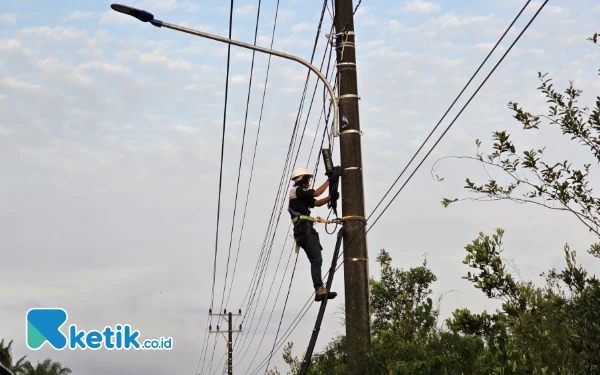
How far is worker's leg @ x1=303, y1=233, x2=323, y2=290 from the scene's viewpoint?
12438mm

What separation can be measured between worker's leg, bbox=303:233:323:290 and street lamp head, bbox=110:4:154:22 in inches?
170

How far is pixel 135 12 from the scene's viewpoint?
11320 mm

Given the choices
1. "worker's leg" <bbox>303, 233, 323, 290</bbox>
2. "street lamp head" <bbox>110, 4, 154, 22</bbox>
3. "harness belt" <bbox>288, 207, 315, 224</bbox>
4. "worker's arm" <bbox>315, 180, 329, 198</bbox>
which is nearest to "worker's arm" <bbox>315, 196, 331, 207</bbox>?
"worker's arm" <bbox>315, 180, 329, 198</bbox>

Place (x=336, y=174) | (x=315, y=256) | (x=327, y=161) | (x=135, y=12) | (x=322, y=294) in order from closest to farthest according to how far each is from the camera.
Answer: (x=135, y=12) → (x=336, y=174) → (x=327, y=161) → (x=322, y=294) → (x=315, y=256)

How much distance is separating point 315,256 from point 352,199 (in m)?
1.46

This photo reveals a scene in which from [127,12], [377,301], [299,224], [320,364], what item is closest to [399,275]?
[377,301]

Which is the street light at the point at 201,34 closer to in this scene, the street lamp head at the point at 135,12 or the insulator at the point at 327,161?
the street lamp head at the point at 135,12

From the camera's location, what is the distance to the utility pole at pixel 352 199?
1110 cm

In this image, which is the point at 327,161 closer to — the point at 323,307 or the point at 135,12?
the point at 323,307

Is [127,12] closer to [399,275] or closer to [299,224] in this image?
[299,224]

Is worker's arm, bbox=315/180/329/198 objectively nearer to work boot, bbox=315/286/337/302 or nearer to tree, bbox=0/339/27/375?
work boot, bbox=315/286/337/302

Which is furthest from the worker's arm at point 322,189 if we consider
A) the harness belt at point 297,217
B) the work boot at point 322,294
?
the work boot at point 322,294

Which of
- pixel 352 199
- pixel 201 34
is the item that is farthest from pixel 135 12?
pixel 352 199

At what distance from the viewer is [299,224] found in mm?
12344
